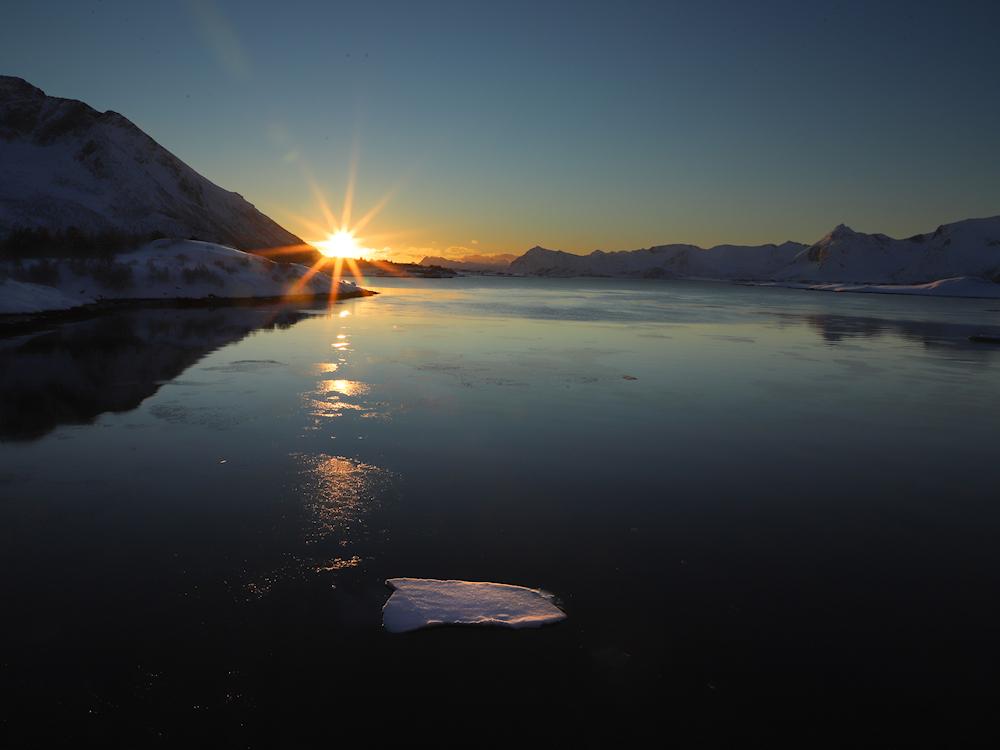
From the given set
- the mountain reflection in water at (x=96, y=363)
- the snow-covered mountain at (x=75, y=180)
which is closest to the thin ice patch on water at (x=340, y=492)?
the mountain reflection in water at (x=96, y=363)

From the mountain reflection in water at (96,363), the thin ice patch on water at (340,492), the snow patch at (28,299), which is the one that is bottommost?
the thin ice patch on water at (340,492)

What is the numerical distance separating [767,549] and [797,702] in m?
3.05

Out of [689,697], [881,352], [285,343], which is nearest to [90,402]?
[285,343]

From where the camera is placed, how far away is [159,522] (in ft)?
27.1

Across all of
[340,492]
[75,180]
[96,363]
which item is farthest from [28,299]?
[75,180]

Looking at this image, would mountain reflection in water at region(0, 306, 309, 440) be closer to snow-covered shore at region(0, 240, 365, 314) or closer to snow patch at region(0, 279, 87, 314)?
snow patch at region(0, 279, 87, 314)

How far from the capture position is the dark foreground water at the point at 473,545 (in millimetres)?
5148

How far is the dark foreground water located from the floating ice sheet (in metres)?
0.16

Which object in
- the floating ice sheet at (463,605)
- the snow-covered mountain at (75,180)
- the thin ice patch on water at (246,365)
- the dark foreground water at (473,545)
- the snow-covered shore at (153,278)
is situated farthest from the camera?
the snow-covered mountain at (75,180)

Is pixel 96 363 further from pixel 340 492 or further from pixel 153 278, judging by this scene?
pixel 153 278

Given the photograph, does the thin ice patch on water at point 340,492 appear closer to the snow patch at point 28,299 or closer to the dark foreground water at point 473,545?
the dark foreground water at point 473,545

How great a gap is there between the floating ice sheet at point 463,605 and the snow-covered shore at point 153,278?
117 ft

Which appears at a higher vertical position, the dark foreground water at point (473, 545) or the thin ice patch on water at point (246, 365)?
the thin ice patch on water at point (246, 365)

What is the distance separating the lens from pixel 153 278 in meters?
50.5
